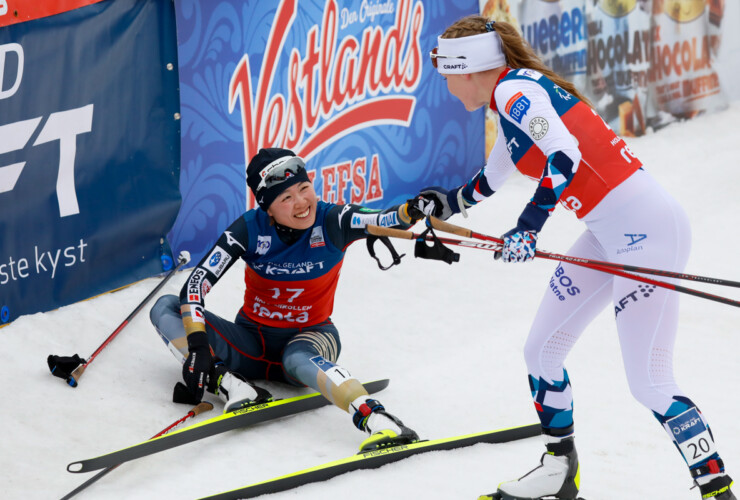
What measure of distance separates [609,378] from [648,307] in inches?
78.4

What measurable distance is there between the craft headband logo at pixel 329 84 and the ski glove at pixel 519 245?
404 cm

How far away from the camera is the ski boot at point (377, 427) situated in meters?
3.69

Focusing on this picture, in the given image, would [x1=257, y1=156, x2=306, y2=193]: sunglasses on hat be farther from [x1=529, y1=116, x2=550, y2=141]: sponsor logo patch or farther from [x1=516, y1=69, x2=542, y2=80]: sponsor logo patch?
[x1=529, y1=116, x2=550, y2=141]: sponsor logo patch

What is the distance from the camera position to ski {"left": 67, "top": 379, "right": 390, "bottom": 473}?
11.7ft

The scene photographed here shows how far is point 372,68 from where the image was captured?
785 cm

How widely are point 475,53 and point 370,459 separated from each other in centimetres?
168

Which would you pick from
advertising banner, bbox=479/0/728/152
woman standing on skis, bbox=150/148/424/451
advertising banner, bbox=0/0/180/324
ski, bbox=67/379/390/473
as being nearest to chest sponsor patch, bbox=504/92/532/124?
woman standing on skis, bbox=150/148/424/451

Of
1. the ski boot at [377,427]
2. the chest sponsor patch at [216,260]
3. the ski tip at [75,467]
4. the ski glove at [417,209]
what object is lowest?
the ski boot at [377,427]

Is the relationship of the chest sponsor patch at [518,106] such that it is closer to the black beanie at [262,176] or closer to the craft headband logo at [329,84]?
the black beanie at [262,176]

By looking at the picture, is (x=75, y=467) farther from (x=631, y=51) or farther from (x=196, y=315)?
(x=631, y=51)

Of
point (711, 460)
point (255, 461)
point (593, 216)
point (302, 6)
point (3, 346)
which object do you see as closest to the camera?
point (711, 460)

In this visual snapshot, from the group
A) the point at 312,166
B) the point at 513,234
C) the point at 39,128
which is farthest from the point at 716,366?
the point at 39,128

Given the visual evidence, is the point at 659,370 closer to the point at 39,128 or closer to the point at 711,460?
the point at 711,460

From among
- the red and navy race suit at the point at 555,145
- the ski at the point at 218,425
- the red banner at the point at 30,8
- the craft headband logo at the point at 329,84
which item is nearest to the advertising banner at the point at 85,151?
the red banner at the point at 30,8
